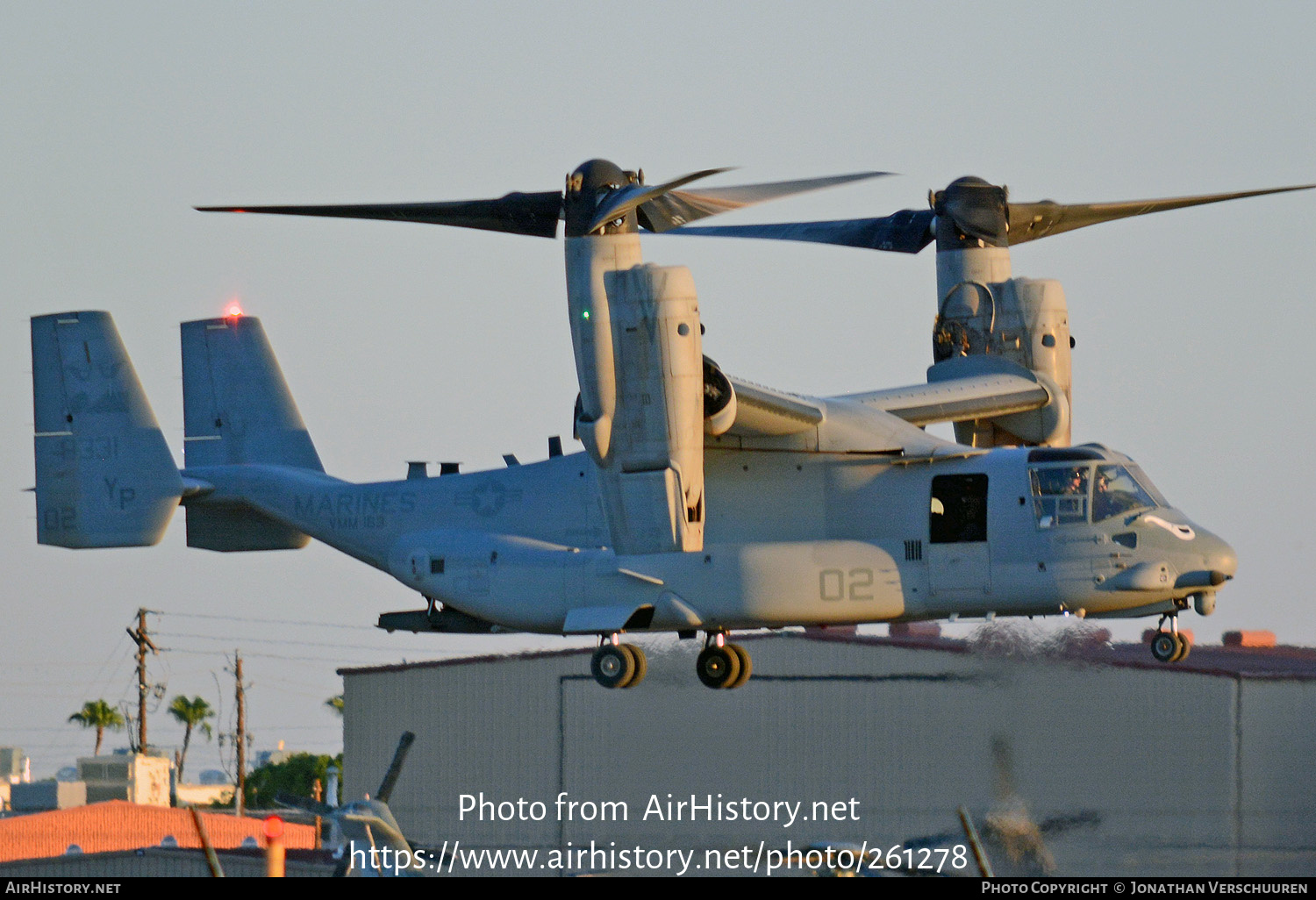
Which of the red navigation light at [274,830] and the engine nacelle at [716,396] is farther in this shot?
the engine nacelle at [716,396]

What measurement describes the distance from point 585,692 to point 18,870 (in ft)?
29.2

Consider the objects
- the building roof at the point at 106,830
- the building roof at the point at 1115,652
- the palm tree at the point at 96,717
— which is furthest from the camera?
the palm tree at the point at 96,717

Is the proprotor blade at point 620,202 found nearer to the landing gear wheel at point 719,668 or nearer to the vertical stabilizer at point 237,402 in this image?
the landing gear wheel at point 719,668

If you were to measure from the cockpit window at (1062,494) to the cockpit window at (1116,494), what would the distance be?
0.11m

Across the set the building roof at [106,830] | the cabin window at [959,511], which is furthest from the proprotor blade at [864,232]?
the building roof at [106,830]

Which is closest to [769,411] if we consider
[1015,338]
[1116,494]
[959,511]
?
[959,511]

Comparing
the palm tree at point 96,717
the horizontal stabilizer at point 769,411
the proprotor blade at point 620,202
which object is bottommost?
the palm tree at point 96,717

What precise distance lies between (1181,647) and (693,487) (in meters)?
5.92

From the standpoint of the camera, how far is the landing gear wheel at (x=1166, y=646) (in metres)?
21.7

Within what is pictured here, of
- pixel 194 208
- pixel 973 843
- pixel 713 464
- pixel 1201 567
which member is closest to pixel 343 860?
pixel 713 464

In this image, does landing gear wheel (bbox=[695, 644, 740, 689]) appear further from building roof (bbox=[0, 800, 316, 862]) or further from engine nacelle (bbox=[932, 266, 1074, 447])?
building roof (bbox=[0, 800, 316, 862])

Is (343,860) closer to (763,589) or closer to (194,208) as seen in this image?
(763,589)

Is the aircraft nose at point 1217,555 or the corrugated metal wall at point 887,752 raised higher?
the aircraft nose at point 1217,555

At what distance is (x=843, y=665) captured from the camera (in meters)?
27.4
